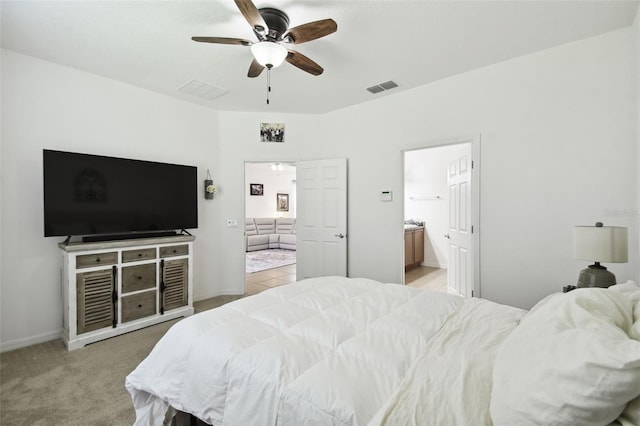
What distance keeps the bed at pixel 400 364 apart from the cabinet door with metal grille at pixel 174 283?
6.02 feet

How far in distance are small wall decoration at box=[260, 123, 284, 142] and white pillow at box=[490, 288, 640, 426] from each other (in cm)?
392

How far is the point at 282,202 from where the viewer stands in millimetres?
10133

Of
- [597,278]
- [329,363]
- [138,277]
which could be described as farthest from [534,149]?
[138,277]

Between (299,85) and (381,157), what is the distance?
1.36 metres

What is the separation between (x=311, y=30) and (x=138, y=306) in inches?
120

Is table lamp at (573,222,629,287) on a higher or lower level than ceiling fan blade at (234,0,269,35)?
lower

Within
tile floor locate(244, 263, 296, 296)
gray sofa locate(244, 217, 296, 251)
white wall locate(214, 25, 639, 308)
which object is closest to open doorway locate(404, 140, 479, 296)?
white wall locate(214, 25, 639, 308)

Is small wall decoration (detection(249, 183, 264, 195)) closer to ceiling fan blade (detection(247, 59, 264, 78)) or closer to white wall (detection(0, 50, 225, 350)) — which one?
white wall (detection(0, 50, 225, 350))

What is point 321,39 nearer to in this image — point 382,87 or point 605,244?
point 382,87

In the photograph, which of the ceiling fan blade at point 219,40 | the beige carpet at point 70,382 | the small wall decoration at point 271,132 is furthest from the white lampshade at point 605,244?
the small wall decoration at point 271,132

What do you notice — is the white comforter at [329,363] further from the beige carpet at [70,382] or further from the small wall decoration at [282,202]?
the small wall decoration at [282,202]

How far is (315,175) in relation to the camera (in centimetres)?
427

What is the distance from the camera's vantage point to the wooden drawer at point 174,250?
3.21 meters

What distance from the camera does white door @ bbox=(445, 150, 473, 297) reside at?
3.23 m
